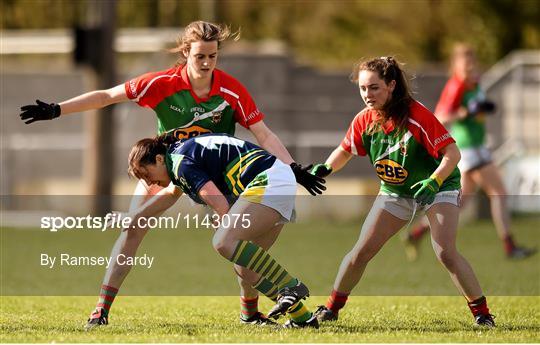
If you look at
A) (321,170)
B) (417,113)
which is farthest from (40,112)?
(417,113)

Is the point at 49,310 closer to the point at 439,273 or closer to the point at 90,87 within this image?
the point at 439,273

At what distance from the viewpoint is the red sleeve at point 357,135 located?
8336mm

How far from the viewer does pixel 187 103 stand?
836cm

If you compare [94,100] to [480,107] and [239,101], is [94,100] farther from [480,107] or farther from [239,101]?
[480,107]

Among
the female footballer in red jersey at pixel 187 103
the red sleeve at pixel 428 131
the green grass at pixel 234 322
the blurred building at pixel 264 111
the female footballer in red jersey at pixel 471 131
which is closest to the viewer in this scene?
the green grass at pixel 234 322

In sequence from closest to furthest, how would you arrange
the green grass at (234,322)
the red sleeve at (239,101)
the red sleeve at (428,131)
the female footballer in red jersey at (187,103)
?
1. the green grass at (234,322)
2. the red sleeve at (428,131)
3. the female footballer in red jersey at (187,103)
4. the red sleeve at (239,101)

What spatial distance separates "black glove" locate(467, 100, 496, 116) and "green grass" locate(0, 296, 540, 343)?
153 inches

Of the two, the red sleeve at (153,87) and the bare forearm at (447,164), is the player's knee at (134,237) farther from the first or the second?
the bare forearm at (447,164)

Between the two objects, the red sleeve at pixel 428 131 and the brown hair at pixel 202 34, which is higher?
the brown hair at pixel 202 34

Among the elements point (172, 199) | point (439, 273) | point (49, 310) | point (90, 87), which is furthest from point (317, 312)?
point (90, 87)

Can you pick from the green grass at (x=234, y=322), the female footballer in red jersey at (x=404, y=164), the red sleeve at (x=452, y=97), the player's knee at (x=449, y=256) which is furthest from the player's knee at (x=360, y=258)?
the red sleeve at (x=452, y=97)

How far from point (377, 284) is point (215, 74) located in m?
4.18

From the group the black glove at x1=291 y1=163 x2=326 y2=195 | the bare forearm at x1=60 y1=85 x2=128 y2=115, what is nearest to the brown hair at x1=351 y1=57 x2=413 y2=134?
the black glove at x1=291 y1=163 x2=326 y2=195

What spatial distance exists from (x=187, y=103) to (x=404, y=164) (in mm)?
1468
